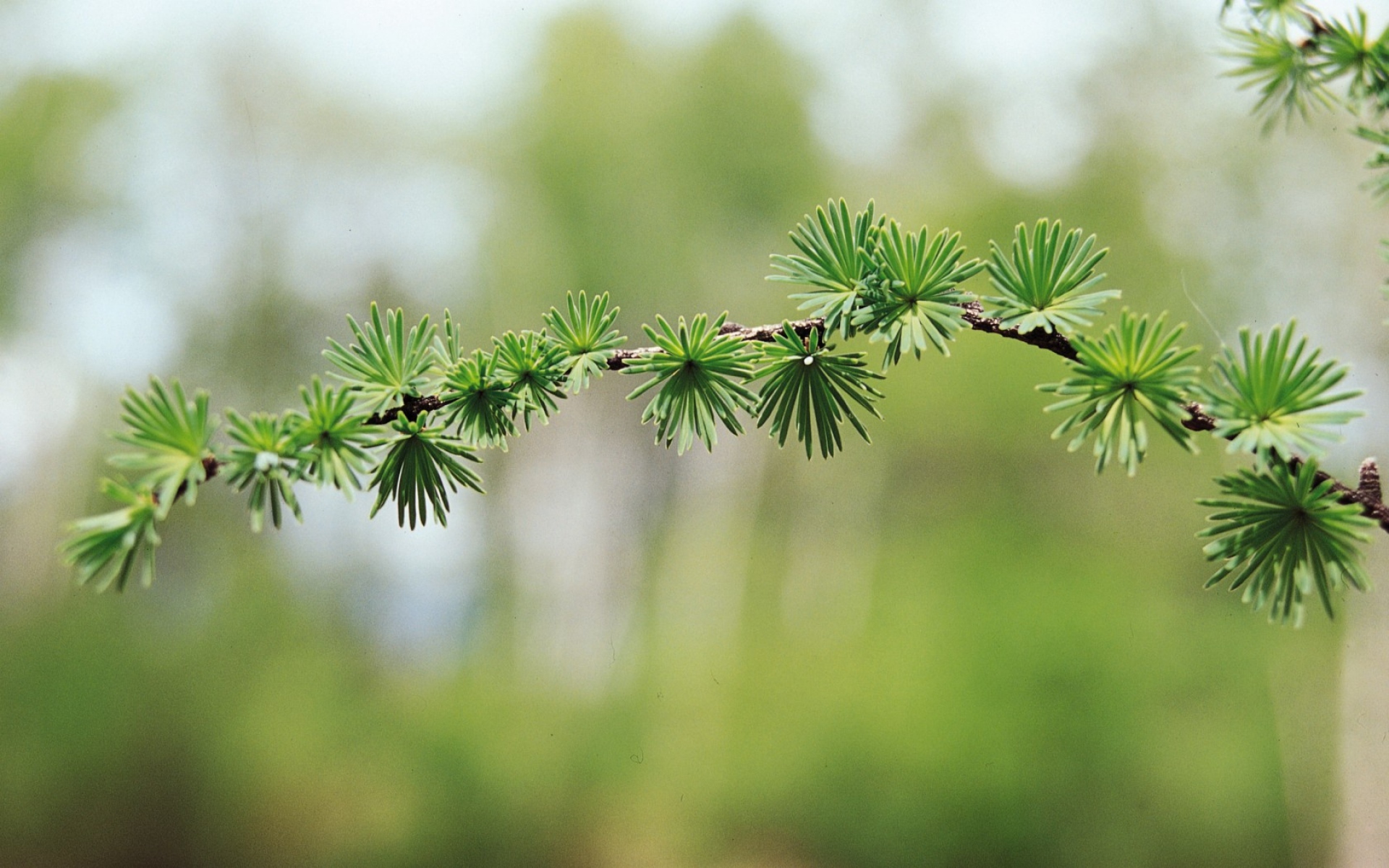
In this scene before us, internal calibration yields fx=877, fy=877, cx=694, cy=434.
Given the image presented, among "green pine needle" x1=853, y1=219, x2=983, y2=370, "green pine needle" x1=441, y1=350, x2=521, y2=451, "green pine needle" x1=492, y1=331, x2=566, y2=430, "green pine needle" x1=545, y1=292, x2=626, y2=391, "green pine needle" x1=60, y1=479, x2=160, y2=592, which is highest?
"green pine needle" x1=853, y1=219, x2=983, y2=370

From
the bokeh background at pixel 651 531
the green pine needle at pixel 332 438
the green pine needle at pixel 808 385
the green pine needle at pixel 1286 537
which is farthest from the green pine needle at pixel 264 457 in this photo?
the bokeh background at pixel 651 531

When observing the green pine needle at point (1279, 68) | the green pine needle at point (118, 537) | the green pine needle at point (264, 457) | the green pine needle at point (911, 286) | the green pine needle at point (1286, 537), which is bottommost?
the green pine needle at point (118, 537)

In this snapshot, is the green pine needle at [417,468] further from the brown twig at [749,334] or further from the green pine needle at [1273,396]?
the green pine needle at [1273,396]

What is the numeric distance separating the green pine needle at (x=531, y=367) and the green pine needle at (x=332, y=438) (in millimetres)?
47

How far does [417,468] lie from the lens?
27 centimetres

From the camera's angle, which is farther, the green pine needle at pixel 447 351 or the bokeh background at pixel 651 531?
the bokeh background at pixel 651 531

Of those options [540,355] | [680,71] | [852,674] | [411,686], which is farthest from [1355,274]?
[411,686]

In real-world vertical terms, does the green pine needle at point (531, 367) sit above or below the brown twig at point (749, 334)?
below

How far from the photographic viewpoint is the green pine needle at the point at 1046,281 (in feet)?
0.79

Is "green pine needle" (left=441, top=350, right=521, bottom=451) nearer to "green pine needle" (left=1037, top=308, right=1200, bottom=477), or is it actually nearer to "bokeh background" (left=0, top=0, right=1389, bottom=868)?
"green pine needle" (left=1037, top=308, right=1200, bottom=477)

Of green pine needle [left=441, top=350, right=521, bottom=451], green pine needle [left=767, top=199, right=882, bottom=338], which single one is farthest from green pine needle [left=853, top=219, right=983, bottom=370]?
green pine needle [left=441, top=350, right=521, bottom=451]

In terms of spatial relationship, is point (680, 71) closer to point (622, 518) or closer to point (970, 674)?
point (622, 518)

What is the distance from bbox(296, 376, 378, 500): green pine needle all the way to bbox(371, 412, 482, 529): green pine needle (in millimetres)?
24

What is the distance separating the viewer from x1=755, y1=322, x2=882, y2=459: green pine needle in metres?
0.27
